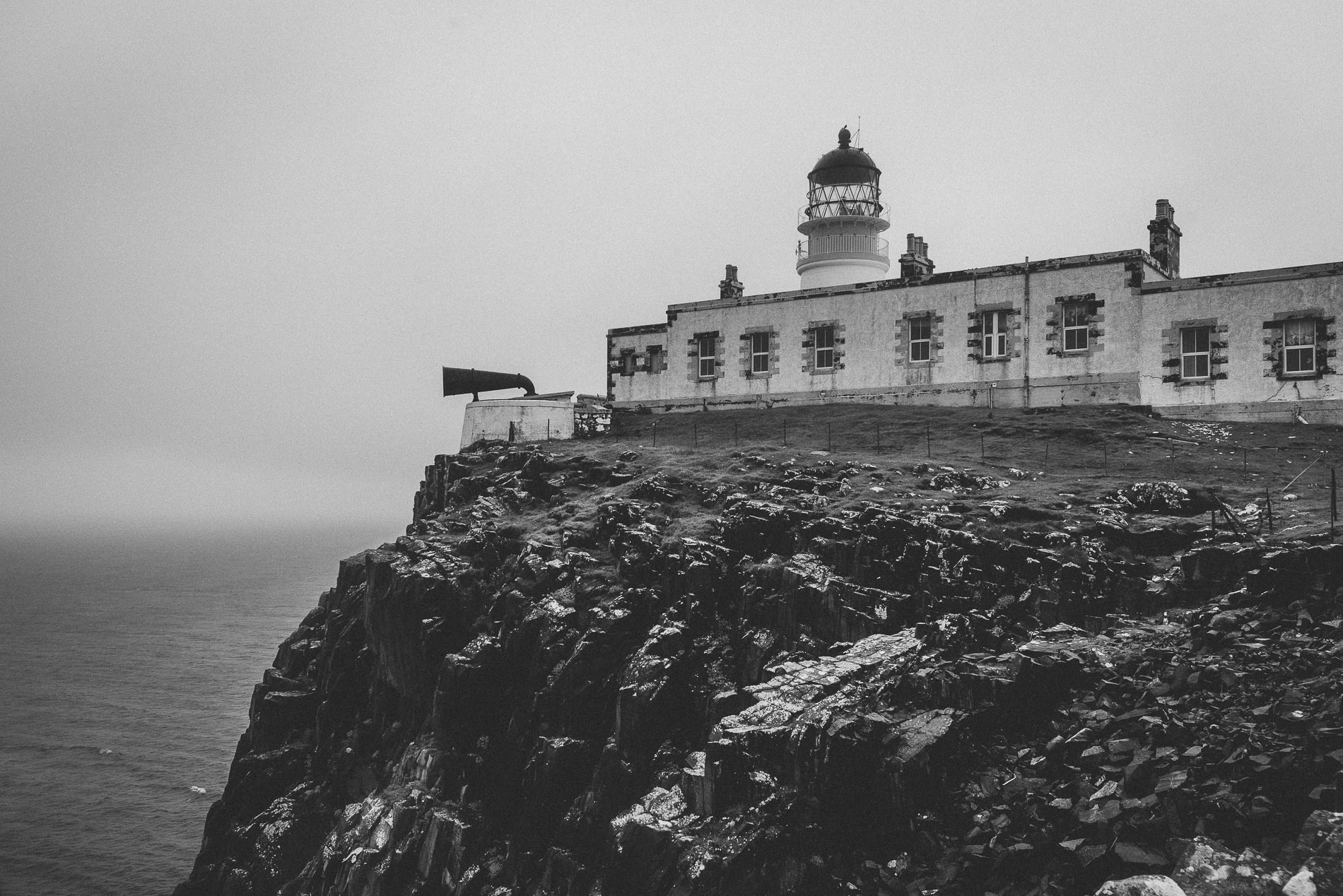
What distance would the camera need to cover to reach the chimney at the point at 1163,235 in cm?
4194

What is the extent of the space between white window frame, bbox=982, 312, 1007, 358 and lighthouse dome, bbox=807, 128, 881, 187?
70.4 ft

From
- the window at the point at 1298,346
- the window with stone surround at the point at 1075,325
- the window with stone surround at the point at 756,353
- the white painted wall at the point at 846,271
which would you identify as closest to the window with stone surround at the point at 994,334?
the window with stone surround at the point at 1075,325

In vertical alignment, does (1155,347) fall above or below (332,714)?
above

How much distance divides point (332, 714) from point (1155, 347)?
1194 inches

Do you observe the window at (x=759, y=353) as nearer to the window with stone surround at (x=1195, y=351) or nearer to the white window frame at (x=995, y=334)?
the white window frame at (x=995, y=334)

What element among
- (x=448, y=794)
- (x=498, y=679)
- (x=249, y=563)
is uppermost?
(x=498, y=679)

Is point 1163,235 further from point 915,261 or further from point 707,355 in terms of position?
point 707,355

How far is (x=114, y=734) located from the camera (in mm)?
54000

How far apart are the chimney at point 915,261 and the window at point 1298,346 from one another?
1294cm

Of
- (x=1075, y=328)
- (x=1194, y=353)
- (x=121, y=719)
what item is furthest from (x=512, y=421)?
(x=121, y=719)

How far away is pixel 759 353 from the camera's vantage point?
45.8 meters

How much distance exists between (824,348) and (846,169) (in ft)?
65.9

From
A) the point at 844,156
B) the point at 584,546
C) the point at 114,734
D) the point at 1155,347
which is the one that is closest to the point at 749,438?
the point at 584,546

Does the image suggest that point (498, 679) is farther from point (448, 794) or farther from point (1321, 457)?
point (1321, 457)
